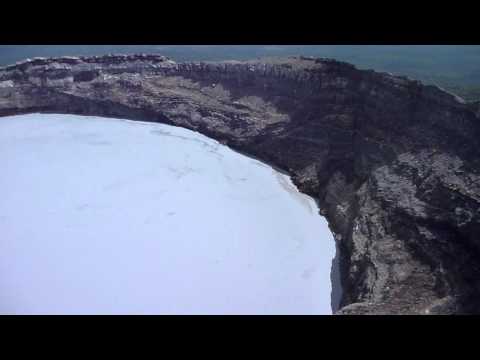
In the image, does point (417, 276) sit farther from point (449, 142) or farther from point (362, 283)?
point (449, 142)

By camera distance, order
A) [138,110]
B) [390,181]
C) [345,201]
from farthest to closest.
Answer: [138,110] < [345,201] < [390,181]

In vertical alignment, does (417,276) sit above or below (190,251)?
above

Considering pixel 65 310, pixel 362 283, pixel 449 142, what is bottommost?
pixel 65 310

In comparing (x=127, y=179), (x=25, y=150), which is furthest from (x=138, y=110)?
(x=127, y=179)

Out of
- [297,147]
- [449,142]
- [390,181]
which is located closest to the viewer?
[449,142]

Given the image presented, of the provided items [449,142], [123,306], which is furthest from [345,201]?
[123,306]

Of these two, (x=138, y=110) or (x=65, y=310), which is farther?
(x=138, y=110)
